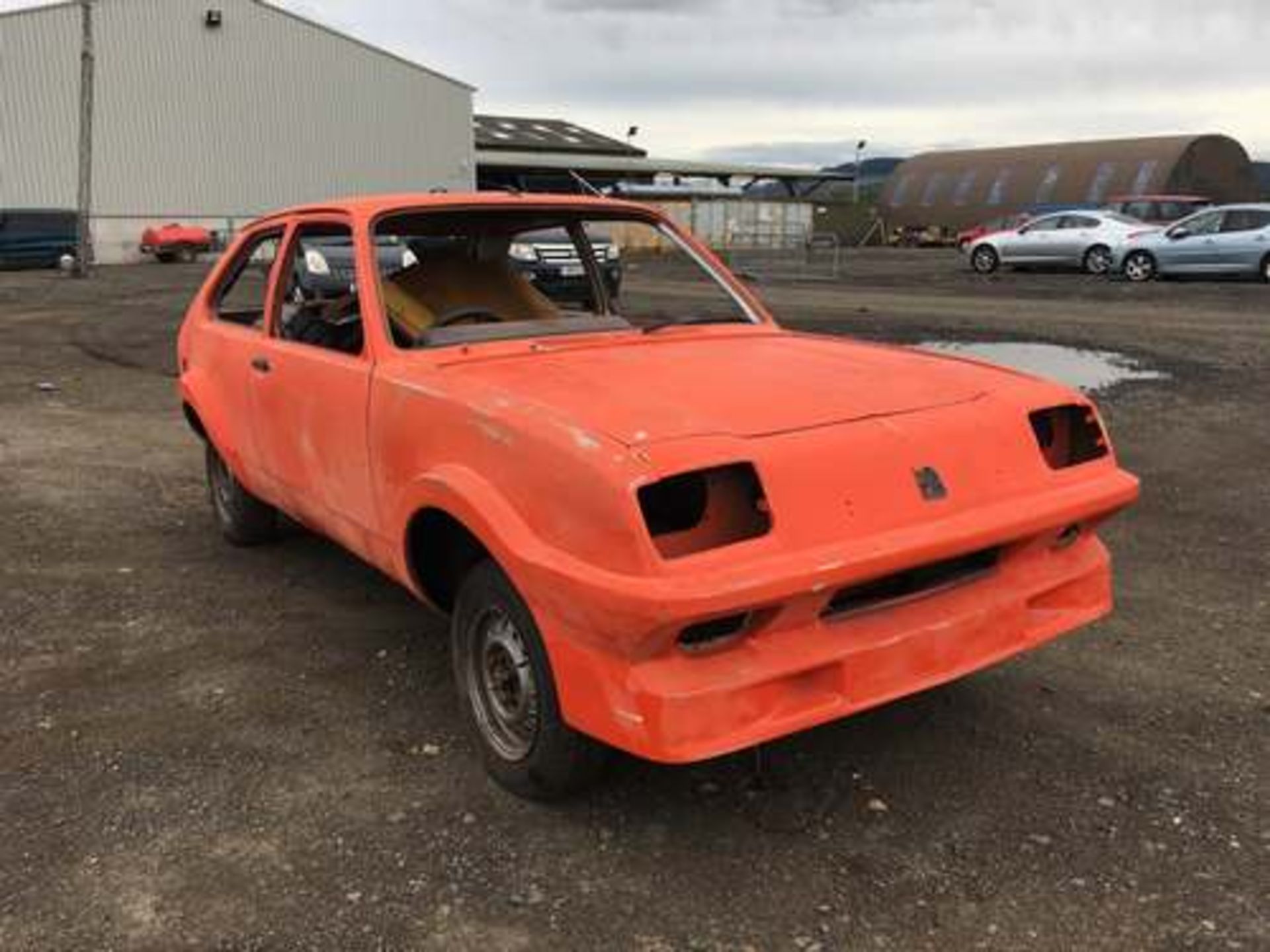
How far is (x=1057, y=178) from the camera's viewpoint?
44.6 metres

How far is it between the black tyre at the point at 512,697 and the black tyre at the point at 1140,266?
2239 centimetres

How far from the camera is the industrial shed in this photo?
139 ft

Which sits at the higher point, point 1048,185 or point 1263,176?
point 1263,176

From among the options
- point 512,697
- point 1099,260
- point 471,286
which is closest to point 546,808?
point 512,697

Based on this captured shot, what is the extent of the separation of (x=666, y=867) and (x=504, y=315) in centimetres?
223

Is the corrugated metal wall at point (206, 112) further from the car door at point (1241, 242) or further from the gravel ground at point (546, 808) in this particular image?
the gravel ground at point (546, 808)

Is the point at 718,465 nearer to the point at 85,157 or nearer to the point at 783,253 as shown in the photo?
the point at 85,157

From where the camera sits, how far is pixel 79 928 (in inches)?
108

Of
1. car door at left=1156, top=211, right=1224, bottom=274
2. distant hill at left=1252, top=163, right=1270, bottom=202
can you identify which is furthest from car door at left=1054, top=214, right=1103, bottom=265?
distant hill at left=1252, top=163, right=1270, bottom=202

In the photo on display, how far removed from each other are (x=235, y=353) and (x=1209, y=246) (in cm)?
2141

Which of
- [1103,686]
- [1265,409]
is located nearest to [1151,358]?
[1265,409]

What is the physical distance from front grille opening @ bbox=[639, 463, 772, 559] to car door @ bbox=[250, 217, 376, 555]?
1194mm

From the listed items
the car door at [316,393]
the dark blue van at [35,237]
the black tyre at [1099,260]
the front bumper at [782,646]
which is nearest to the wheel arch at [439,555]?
the car door at [316,393]

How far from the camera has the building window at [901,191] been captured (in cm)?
4984
